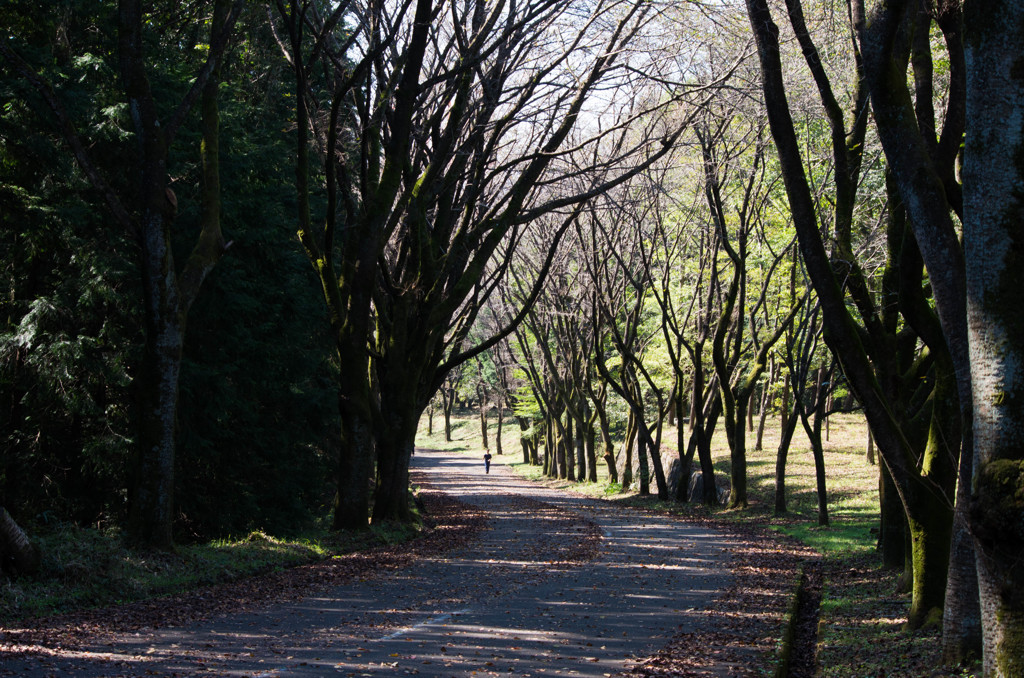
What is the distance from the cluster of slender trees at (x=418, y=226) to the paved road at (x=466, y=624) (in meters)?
2.86

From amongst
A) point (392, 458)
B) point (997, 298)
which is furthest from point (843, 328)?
point (392, 458)

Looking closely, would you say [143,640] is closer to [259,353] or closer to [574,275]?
[259,353]

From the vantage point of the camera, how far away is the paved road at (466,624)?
698cm

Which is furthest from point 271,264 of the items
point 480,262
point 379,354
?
point 480,262

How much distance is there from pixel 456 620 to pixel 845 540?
37.9 ft

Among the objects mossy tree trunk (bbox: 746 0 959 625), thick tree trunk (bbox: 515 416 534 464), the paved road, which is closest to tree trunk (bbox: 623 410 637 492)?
the paved road

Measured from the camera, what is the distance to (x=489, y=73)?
17438mm

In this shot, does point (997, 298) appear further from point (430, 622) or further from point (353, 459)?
point (353, 459)

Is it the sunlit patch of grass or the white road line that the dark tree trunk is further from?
the sunlit patch of grass

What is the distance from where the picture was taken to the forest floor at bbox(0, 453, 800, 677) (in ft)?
23.3

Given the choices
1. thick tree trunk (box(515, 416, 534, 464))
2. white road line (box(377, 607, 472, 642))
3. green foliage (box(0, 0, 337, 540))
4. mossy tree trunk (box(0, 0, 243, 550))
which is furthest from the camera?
thick tree trunk (box(515, 416, 534, 464))

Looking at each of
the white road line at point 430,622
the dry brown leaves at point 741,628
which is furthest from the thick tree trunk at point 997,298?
the white road line at point 430,622

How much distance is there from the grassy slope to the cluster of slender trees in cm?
60

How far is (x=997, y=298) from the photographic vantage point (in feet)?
15.2
